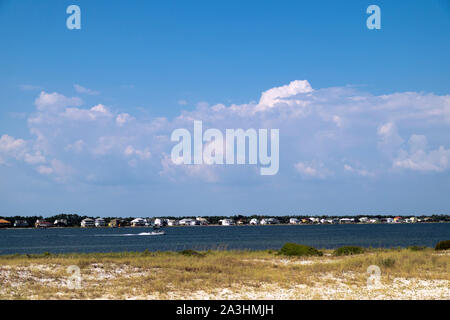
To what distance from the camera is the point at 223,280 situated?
91.8 ft

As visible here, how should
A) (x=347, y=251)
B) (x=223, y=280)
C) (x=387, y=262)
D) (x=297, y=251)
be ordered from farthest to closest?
(x=347, y=251) < (x=297, y=251) < (x=387, y=262) < (x=223, y=280)

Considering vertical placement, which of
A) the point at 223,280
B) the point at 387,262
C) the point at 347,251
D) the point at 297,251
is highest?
the point at 223,280

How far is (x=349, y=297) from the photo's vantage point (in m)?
23.6

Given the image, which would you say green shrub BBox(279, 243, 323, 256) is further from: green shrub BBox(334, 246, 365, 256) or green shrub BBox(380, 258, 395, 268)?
green shrub BBox(380, 258, 395, 268)

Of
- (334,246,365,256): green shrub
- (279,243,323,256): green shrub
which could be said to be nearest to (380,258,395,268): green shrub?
(279,243,323,256): green shrub

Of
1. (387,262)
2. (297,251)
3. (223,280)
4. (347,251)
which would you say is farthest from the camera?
(347,251)

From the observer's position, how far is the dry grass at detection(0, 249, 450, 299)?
23.9 metres

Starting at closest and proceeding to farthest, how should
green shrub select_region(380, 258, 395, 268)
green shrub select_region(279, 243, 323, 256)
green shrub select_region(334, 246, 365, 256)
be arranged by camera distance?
green shrub select_region(380, 258, 395, 268)
green shrub select_region(279, 243, 323, 256)
green shrub select_region(334, 246, 365, 256)

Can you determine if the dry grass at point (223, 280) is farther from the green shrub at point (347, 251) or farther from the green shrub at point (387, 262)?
the green shrub at point (347, 251)

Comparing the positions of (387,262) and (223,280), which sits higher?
(223,280)

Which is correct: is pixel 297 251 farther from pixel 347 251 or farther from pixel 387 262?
pixel 387 262

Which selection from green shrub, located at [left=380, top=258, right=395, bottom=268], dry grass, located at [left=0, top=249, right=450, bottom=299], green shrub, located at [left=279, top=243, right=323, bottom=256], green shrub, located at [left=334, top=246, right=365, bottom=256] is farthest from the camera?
green shrub, located at [left=334, top=246, right=365, bottom=256]

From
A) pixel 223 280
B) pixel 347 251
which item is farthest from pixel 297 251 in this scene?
pixel 223 280
